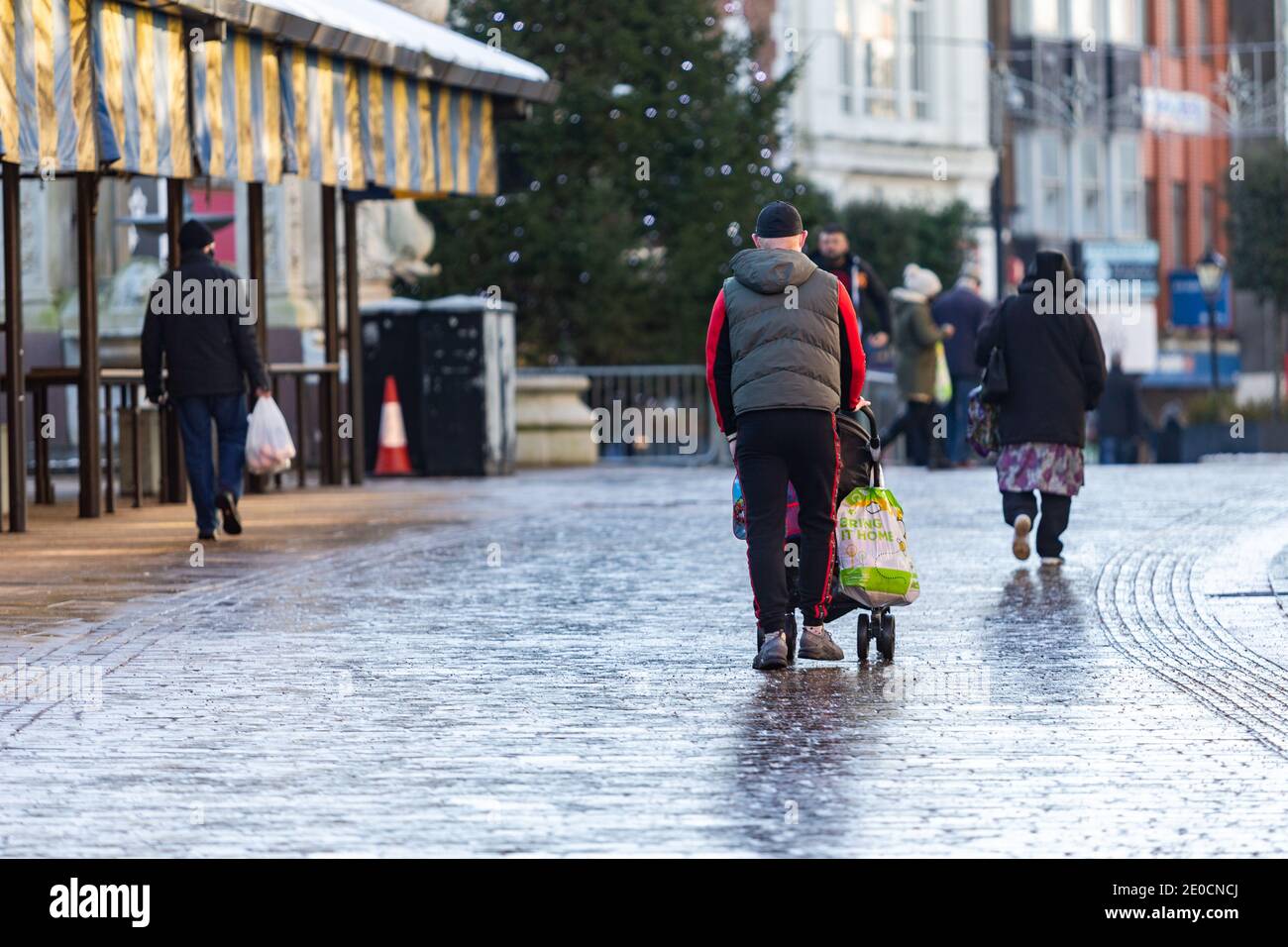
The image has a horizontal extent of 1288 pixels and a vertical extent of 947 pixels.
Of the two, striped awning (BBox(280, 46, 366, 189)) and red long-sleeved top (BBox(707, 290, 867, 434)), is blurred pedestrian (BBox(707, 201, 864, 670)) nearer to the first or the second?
red long-sleeved top (BBox(707, 290, 867, 434))

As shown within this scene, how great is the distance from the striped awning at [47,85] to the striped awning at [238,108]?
157 cm

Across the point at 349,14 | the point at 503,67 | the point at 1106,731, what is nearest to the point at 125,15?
the point at 349,14

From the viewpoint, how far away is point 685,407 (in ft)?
92.8

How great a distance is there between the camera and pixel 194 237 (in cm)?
1641

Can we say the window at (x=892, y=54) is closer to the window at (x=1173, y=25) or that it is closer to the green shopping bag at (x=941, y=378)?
the window at (x=1173, y=25)

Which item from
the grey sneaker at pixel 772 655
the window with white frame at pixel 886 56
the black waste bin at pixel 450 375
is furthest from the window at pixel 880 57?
the grey sneaker at pixel 772 655

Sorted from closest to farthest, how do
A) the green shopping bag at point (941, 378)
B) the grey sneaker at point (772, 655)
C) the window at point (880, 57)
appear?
the grey sneaker at point (772, 655) → the green shopping bag at point (941, 378) → the window at point (880, 57)

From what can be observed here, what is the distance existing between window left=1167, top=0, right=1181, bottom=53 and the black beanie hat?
4898 cm

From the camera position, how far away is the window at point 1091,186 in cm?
5919

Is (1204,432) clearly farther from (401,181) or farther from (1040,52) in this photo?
(1040,52)

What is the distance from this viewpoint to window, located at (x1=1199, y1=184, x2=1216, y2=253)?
63.9m

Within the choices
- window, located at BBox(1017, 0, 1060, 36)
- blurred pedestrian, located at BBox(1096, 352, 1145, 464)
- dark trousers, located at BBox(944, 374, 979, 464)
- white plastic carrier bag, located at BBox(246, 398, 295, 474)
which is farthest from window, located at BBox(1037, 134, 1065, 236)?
white plastic carrier bag, located at BBox(246, 398, 295, 474)

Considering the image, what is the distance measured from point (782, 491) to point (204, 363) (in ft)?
22.9

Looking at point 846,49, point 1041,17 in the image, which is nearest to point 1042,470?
point 846,49
